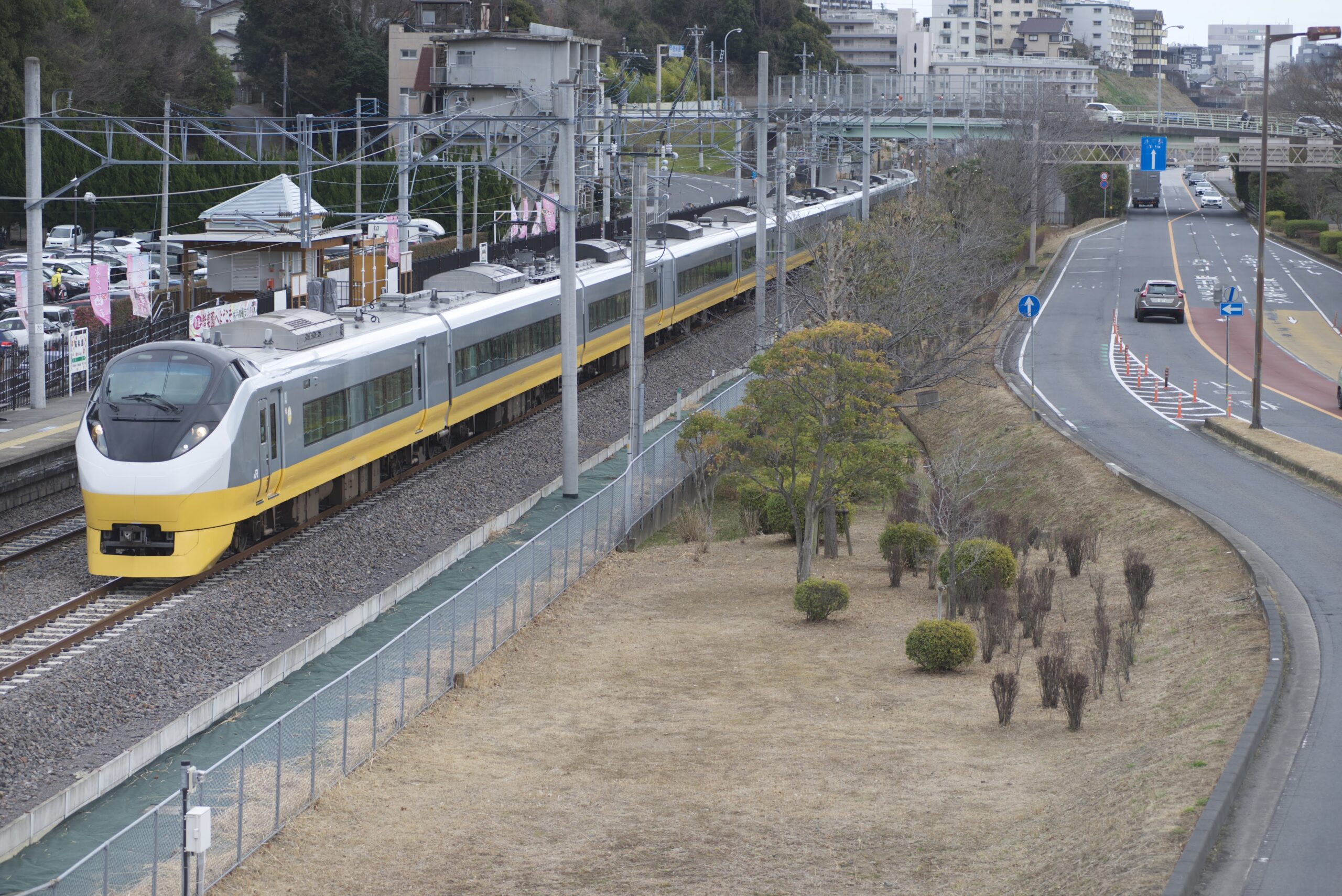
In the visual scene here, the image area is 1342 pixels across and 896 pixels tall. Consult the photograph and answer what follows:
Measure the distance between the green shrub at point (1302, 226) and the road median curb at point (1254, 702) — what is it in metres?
57.1

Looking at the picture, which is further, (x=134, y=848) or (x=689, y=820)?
(x=689, y=820)

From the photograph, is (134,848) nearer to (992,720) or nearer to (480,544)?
(992,720)

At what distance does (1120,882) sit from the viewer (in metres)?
11.2

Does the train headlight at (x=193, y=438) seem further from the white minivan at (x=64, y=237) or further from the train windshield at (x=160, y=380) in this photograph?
the white minivan at (x=64, y=237)

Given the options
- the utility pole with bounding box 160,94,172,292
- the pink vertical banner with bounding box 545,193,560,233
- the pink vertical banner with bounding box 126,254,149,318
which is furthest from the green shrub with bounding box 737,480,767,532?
the pink vertical banner with bounding box 545,193,560,233

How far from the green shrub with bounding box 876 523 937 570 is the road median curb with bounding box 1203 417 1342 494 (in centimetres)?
703

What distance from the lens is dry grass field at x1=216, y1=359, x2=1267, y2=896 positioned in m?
12.9

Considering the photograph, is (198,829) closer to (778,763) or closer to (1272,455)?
(778,763)

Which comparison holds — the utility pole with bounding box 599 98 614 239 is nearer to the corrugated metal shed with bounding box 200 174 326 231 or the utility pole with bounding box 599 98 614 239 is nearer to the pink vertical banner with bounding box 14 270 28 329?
the corrugated metal shed with bounding box 200 174 326 231

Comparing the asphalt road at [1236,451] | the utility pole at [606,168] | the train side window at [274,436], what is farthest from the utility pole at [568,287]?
the asphalt road at [1236,451]

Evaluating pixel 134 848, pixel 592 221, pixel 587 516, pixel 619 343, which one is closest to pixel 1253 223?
pixel 592 221

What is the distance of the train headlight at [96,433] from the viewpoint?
19922 millimetres

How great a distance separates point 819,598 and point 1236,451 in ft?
42.3

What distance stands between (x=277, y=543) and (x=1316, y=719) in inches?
572
